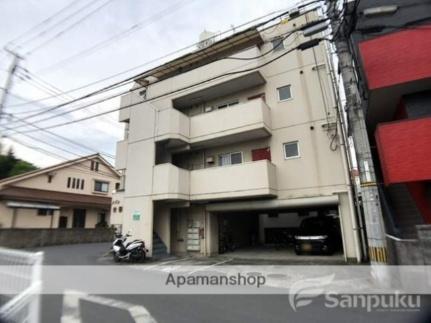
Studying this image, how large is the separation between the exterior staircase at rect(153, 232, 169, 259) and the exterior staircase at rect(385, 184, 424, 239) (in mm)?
9777

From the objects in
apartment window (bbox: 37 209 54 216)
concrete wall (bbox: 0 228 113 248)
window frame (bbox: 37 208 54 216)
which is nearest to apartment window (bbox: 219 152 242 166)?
concrete wall (bbox: 0 228 113 248)

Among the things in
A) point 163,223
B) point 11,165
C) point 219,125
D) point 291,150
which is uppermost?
point 11,165

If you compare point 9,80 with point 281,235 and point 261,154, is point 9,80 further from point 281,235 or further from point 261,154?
point 281,235

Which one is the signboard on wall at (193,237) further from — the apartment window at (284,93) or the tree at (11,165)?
the tree at (11,165)

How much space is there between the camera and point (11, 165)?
→ 27109 millimetres

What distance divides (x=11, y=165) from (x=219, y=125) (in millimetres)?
26093

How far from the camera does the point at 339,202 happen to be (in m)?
9.94

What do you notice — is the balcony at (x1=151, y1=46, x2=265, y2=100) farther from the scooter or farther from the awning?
the awning

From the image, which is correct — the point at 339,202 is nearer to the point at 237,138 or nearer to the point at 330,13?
the point at 237,138

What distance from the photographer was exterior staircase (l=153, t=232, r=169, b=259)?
1249 cm

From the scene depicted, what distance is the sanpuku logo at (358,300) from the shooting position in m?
5.08

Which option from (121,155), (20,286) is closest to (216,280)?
(20,286)

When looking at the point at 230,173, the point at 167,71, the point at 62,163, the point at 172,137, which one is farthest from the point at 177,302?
the point at 62,163

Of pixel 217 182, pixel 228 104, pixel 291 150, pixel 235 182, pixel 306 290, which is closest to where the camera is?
pixel 306 290
